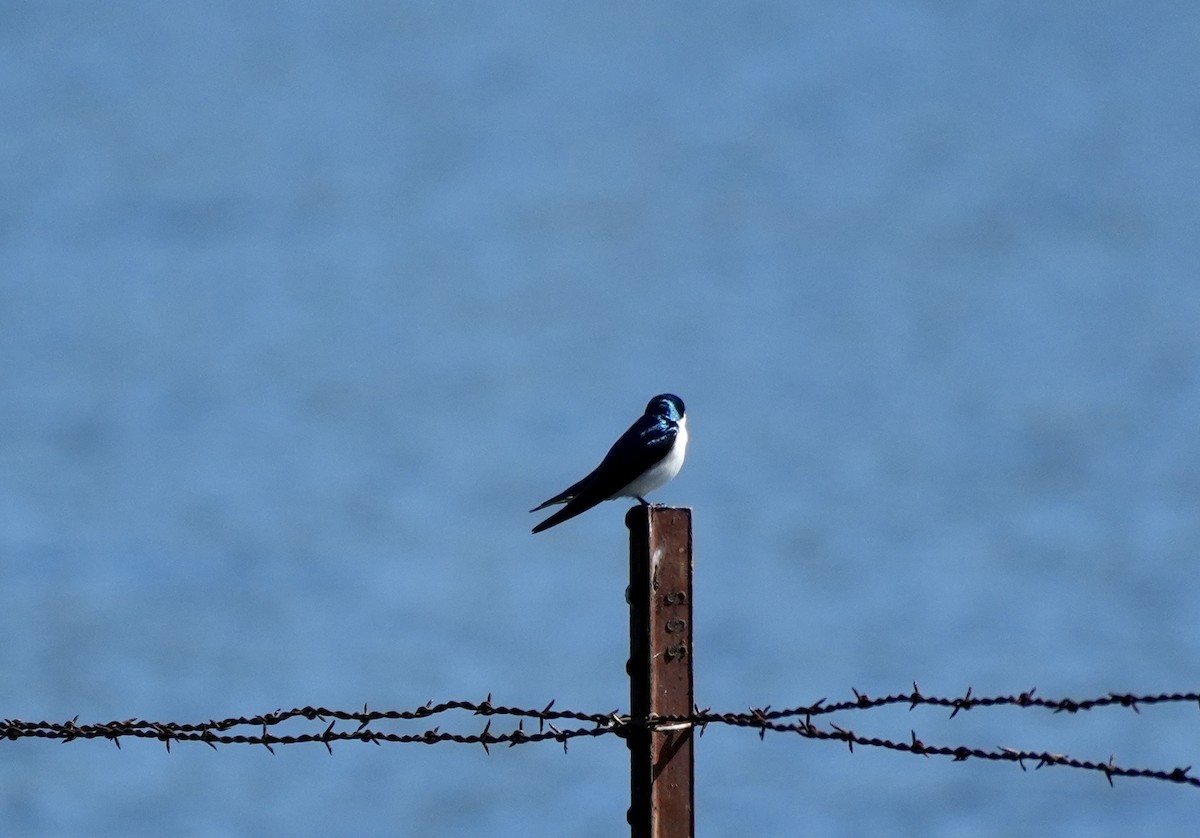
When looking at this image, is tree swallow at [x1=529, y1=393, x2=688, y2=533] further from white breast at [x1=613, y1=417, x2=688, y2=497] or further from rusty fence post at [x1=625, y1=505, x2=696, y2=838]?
rusty fence post at [x1=625, y1=505, x2=696, y2=838]

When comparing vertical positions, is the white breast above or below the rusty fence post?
above

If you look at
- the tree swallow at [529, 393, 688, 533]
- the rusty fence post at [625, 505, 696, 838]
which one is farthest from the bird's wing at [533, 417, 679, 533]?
the rusty fence post at [625, 505, 696, 838]

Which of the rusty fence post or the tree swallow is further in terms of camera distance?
the tree swallow

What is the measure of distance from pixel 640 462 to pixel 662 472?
19 cm

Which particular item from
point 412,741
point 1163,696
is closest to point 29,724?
point 412,741

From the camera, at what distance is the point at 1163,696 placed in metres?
Answer: 5.32

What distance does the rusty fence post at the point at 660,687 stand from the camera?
6.11m

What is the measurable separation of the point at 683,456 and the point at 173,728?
3.94 metres

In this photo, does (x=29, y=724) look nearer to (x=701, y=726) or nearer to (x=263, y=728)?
(x=263, y=728)

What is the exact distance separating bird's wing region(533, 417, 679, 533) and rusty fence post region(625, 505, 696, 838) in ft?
10.0

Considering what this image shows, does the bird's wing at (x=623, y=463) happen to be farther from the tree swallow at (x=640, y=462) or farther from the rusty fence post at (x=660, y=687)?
the rusty fence post at (x=660, y=687)

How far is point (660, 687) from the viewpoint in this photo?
6129mm

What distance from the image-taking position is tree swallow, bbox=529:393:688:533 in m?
9.53

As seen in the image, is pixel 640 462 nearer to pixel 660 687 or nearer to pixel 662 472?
pixel 662 472
